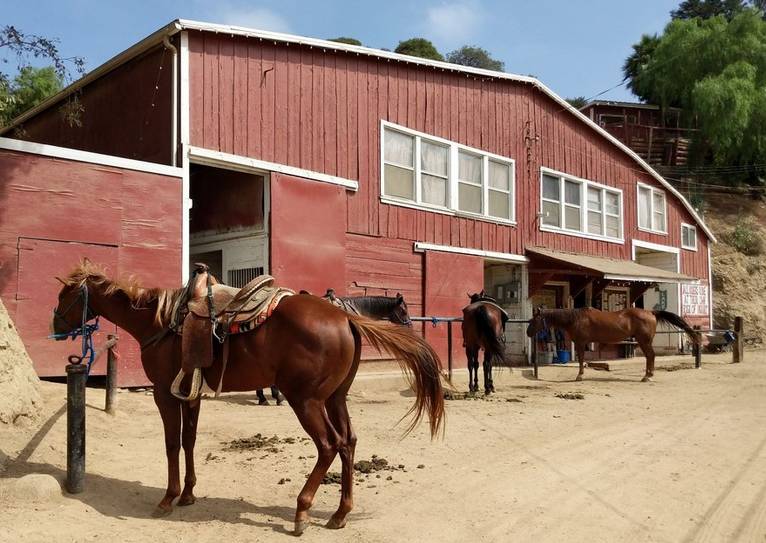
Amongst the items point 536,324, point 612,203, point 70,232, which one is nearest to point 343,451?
point 70,232

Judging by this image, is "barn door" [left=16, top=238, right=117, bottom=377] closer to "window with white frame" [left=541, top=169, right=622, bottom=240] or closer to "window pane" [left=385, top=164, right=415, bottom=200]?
"window pane" [left=385, top=164, right=415, bottom=200]

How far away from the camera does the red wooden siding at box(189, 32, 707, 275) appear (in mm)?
10867

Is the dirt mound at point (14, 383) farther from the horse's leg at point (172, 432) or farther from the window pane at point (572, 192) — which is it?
the window pane at point (572, 192)

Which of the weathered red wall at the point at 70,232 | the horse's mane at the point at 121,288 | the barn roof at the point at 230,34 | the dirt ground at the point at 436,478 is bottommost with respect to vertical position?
the dirt ground at the point at 436,478

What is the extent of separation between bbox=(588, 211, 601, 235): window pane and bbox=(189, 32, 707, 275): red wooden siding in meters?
0.76

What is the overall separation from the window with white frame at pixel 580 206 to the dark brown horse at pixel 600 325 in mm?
3567

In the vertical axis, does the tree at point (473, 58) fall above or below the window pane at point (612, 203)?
above

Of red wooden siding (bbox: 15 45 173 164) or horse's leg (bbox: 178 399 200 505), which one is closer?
horse's leg (bbox: 178 399 200 505)

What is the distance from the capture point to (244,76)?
36.5ft

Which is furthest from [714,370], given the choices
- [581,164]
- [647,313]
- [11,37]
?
[11,37]

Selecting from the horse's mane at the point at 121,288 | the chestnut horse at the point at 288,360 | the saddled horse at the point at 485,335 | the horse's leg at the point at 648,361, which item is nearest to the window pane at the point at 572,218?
the horse's leg at the point at 648,361

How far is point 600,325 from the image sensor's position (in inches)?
588

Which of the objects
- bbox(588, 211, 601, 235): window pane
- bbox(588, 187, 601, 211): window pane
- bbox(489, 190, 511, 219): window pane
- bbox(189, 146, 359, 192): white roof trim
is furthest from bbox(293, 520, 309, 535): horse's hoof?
bbox(588, 187, 601, 211): window pane

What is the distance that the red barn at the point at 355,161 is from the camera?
1077 centimetres
